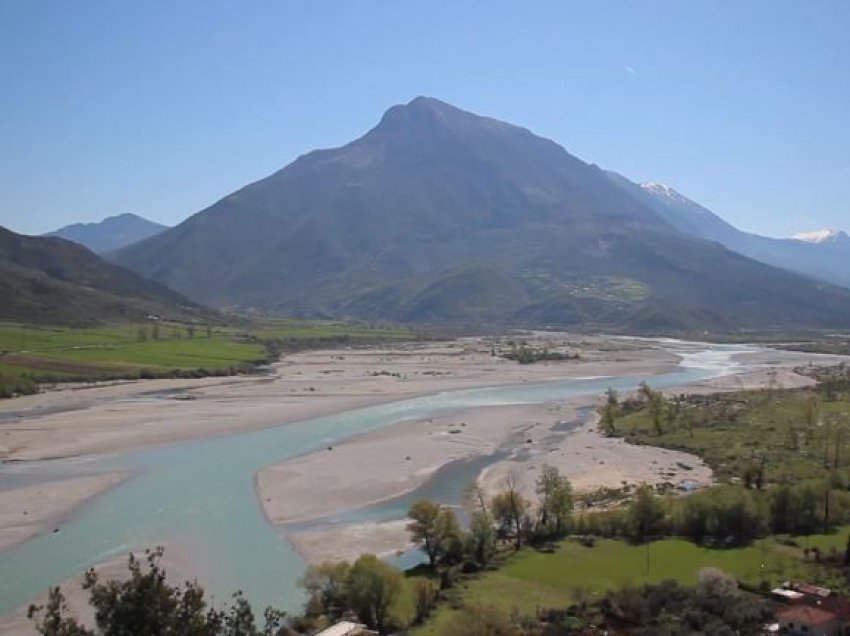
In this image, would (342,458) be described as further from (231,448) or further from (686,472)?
(686,472)

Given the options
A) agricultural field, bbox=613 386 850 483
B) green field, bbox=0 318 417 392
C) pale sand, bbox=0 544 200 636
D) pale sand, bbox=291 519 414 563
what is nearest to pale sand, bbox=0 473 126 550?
pale sand, bbox=0 544 200 636

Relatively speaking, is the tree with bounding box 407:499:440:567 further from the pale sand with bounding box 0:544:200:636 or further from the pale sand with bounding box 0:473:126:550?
the pale sand with bounding box 0:473:126:550

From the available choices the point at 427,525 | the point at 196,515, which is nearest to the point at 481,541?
the point at 427,525

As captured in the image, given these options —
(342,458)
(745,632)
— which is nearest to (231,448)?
(342,458)

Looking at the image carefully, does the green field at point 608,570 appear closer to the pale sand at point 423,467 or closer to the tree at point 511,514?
the tree at point 511,514

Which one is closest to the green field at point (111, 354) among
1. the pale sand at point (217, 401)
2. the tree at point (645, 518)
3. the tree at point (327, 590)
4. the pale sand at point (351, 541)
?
the pale sand at point (217, 401)

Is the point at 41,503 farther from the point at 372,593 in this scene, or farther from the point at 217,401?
the point at 217,401
